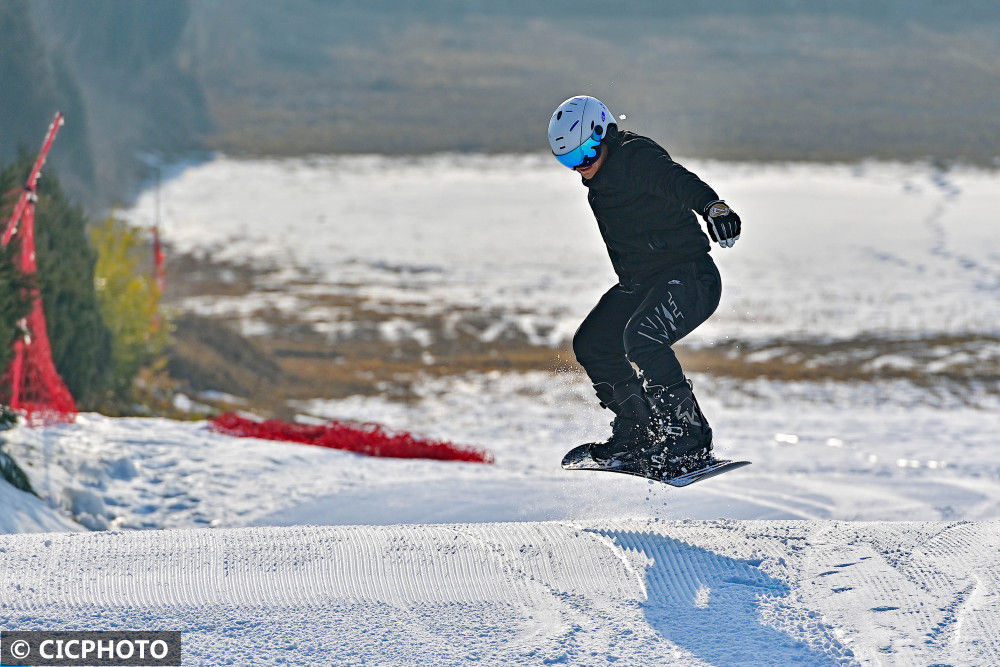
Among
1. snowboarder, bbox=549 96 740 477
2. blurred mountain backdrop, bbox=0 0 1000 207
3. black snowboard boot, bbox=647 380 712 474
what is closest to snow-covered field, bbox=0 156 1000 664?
black snowboard boot, bbox=647 380 712 474

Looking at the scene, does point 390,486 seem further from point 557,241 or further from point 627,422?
point 557,241

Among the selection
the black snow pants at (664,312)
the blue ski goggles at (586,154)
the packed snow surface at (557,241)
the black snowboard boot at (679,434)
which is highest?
the packed snow surface at (557,241)

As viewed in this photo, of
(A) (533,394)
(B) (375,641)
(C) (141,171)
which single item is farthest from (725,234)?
(C) (141,171)

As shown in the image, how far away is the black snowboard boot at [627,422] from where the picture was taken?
668cm

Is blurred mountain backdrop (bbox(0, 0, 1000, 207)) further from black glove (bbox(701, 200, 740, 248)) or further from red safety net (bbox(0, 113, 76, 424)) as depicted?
black glove (bbox(701, 200, 740, 248))

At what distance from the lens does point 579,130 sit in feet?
20.2

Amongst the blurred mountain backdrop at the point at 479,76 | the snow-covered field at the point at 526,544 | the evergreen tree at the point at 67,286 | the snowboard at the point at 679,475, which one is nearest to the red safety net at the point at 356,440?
the snow-covered field at the point at 526,544

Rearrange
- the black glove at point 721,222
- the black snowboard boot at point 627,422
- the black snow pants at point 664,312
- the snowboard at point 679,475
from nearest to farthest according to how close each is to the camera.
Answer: the black glove at point 721,222
the black snow pants at point 664,312
the snowboard at point 679,475
the black snowboard boot at point 627,422

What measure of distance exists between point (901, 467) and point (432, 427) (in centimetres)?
882

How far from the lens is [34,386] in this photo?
10.5 m

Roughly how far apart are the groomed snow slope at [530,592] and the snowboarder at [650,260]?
2.94 feet

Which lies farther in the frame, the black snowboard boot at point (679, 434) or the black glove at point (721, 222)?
the black snowboard boot at point (679, 434)

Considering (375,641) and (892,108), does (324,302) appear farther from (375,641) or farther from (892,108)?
(892,108)

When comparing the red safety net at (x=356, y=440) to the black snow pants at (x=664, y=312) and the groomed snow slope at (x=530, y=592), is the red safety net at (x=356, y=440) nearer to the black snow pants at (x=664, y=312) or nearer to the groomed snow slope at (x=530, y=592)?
the black snow pants at (x=664, y=312)
